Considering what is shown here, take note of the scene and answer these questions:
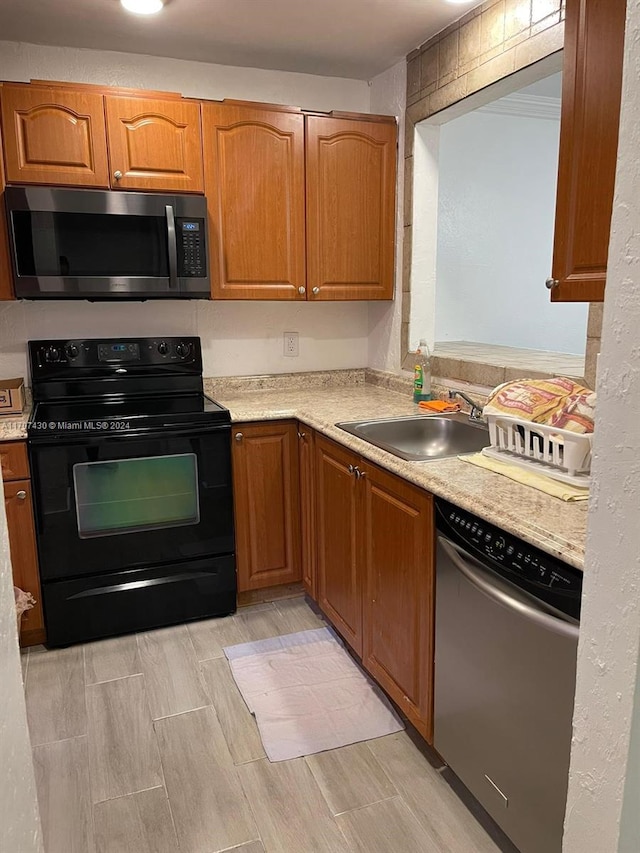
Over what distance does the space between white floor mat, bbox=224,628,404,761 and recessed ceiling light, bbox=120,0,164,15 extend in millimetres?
2362

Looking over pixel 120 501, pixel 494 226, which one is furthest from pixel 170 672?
pixel 494 226

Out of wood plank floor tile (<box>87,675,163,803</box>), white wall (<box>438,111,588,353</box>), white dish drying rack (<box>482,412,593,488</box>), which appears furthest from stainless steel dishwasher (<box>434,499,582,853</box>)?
white wall (<box>438,111,588,353</box>)

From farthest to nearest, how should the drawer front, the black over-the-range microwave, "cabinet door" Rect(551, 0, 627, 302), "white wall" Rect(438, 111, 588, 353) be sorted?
"white wall" Rect(438, 111, 588, 353) → the black over-the-range microwave → the drawer front → "cabinet door" Rect(551, 0, 627, 302)

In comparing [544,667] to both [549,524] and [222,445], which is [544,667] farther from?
[222,445]

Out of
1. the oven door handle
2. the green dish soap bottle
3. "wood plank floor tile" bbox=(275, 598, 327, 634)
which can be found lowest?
"wood plank floor tile" bbox=(275, 598, 327, 634)

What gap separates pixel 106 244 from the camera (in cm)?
250

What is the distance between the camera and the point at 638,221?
686 mm

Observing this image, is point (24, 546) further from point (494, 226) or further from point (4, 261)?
point (494, 226)

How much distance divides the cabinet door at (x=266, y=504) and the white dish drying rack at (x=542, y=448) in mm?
1046

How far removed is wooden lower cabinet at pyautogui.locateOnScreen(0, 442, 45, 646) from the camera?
2.29 metres

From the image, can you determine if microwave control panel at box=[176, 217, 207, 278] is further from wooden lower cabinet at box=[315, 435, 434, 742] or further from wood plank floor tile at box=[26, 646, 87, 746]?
wood plank floor tile at box=[26, 646, 87, 746]

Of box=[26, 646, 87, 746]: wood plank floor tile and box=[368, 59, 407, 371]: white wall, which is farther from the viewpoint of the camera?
box=[368, 59, 407, 371]: white wall

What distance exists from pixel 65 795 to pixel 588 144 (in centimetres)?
215

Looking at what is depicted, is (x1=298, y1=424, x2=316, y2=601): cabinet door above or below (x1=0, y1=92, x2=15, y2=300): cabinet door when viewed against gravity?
below
